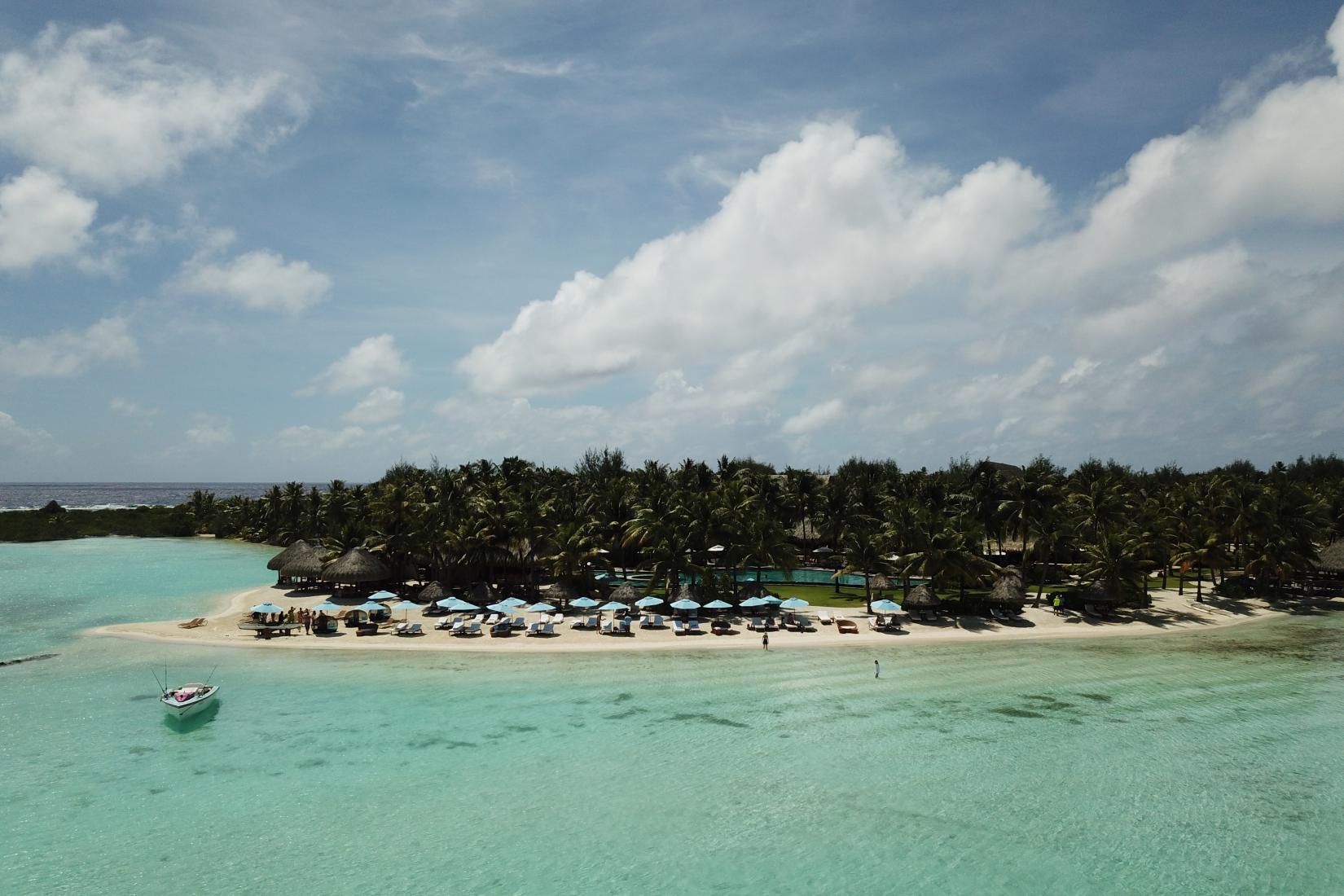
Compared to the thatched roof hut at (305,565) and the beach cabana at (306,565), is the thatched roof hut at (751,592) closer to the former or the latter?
the beach cabana at (306,565)

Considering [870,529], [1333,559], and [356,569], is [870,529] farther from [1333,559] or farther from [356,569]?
[356,569]

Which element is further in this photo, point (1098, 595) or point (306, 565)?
point (306, 565)

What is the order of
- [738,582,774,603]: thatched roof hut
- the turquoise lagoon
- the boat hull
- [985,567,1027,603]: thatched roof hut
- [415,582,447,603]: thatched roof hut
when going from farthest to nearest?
[738,582,774,603]: thatched roof hut → [415,582,447,603]: thatched roof hut → [985,567,1027,603]: thatched roof hut → the boat hull → the turquoise lagoon

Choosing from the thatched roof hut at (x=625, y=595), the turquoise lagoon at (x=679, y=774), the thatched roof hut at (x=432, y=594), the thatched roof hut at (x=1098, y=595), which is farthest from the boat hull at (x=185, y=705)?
the thatched roof hut at (x=1098, y=595)

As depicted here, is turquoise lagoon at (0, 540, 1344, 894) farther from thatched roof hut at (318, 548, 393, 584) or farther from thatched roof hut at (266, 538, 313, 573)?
thatched roof hut at (266, 538, 313, 573)

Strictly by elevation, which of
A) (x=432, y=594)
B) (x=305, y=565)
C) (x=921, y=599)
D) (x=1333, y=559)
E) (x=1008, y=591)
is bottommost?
(x=432, y=594)

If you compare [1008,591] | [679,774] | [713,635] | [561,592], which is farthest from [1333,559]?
[679,774]

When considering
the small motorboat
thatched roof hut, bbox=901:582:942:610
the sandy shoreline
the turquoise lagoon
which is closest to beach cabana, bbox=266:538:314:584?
the sandy shoreline
